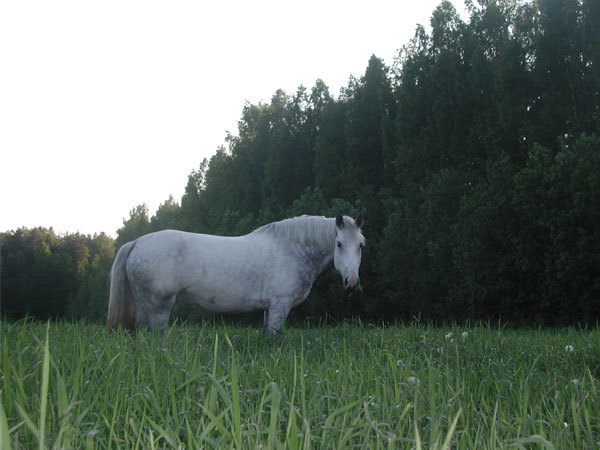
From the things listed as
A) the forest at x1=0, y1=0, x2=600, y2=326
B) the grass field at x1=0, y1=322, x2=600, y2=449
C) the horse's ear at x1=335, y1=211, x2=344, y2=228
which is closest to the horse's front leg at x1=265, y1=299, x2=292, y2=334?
the horse's ear at x1=335, y1=211, x2=344, y2=228

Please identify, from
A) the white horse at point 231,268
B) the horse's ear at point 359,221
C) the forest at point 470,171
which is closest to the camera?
the white horse at point 231,268

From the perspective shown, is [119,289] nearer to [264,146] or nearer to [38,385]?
[38,385]

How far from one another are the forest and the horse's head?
6225 mm

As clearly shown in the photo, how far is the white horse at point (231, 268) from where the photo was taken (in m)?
7.14

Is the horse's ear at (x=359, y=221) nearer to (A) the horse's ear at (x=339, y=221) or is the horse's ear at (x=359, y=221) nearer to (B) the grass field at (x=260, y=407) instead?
(A) the horse's ear at (x=339, y=221)

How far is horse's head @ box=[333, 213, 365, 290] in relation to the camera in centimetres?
732

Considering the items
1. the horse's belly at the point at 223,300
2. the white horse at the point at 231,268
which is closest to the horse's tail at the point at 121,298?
the white horse at the point at 231,268

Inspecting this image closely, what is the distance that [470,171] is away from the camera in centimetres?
2170

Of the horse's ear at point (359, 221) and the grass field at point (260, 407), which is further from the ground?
the horse's ear at point (359, 221)

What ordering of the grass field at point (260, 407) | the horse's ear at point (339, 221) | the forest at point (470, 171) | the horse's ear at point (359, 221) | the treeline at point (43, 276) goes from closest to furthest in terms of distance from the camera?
1. the grass field at point (260, 407)
2. the horse's ear at point (339, 221)
3. the horse's ear at point (359, 221)
4. the forest at point (470, 171)
5. the treeline at point (43, 276)

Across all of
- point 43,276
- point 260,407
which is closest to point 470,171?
point 260,407

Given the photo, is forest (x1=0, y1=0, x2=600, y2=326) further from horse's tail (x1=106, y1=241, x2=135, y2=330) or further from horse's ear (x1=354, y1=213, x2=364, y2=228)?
horse's tail (x1=106, y1=241, x2=135, y2=330)

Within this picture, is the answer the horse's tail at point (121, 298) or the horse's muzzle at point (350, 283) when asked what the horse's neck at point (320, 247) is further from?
the horse's tail at point (121, 298)

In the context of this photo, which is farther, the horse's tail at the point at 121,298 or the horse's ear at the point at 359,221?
the horse's ear at the point at 359,221
